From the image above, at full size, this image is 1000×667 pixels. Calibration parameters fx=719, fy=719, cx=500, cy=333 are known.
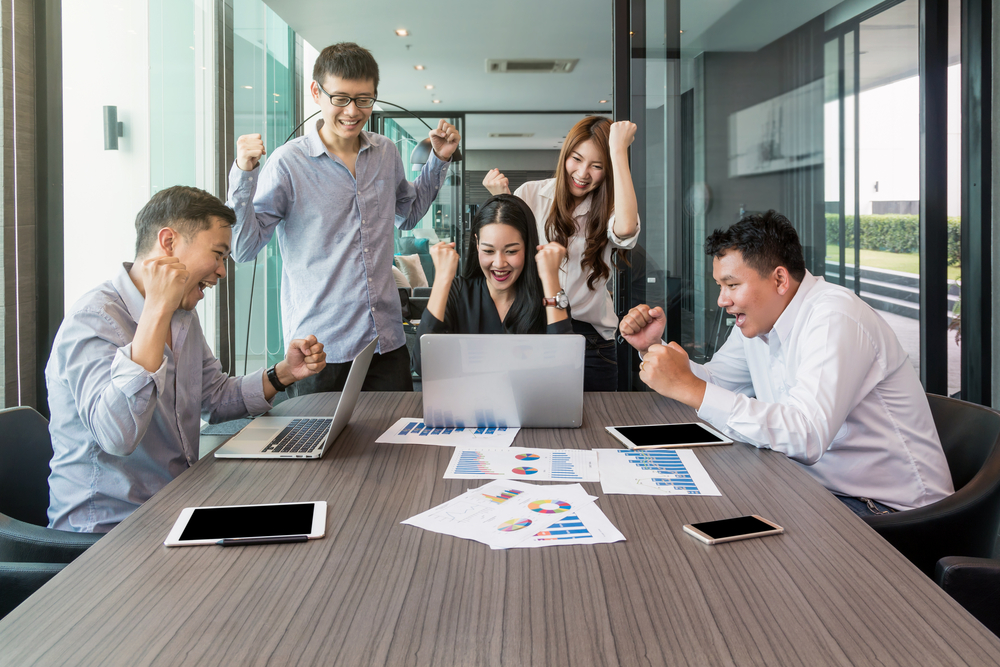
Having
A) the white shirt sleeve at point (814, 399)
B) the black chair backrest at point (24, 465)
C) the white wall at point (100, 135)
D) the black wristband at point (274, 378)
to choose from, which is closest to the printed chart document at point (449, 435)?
the black wristband at point (274, 378)

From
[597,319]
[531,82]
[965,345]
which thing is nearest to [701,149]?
[531,82]

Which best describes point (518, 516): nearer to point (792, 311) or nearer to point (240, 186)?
point (792, 311)

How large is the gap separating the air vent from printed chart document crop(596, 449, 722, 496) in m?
2.57

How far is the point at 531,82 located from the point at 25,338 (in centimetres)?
254

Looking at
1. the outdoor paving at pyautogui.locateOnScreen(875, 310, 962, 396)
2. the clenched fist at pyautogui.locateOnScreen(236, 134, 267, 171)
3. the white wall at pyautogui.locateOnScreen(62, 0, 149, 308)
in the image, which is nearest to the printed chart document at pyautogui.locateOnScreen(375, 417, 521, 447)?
the clenched fist at pyautogui.locateOnScreen(236, 134, 267, 171)

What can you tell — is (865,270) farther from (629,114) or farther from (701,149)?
(629,114)

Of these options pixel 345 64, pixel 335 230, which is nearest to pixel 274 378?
pixel 335 230

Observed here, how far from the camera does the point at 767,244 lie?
73.8 inches

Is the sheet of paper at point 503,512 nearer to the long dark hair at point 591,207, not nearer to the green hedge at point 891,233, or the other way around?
the long dark hair at point 591,207

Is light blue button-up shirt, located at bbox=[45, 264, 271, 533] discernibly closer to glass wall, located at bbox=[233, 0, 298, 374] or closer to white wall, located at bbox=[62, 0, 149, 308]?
white wall, located at bbox=[62, 0, 149, 308]

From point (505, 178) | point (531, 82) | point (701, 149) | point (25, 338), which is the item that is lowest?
point (25, 338)

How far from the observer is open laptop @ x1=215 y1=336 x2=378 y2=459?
5.22 feet

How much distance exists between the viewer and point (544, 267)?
240 centimetres

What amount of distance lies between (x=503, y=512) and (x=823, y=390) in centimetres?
85
